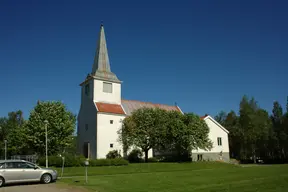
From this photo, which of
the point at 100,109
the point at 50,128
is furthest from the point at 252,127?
the point at 50,128

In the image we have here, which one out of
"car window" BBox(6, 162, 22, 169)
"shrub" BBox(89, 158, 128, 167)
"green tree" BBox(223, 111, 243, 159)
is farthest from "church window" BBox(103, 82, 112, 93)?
"green tree" BBox(223, 111, 243, 159)

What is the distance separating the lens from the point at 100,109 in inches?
1499

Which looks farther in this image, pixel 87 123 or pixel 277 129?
pixel 277 129

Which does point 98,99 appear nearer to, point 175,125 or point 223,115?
point 175,125

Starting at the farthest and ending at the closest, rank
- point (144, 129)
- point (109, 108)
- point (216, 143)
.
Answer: point (216, 143), point (109, 108), point (144, 129)

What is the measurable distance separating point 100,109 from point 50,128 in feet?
24.6

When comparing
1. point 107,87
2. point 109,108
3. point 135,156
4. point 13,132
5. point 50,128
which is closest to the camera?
point 50,128

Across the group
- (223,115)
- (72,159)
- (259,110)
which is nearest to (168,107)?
(259,110)

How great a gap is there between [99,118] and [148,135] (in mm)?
7702

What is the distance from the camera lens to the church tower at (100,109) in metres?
37.4

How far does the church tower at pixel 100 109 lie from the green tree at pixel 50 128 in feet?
11.2

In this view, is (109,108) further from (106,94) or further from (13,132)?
(13,132)

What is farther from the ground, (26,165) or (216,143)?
(26,165)

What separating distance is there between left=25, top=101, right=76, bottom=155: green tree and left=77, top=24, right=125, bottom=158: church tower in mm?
3418
